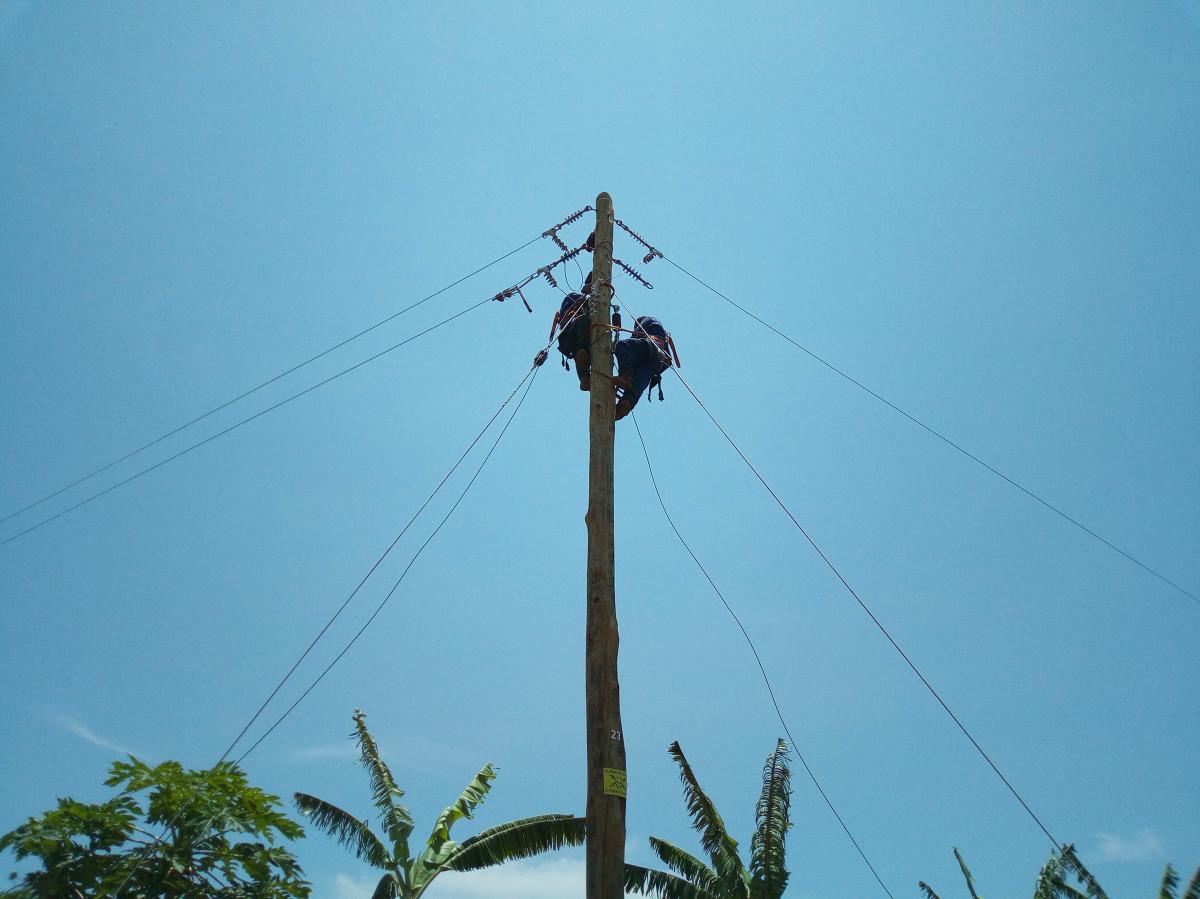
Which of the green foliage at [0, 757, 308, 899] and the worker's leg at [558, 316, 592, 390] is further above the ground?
the worker's leg at [558, 316, 592, 390]

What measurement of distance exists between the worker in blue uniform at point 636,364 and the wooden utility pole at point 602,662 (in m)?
0.24

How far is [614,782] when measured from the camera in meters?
5.30

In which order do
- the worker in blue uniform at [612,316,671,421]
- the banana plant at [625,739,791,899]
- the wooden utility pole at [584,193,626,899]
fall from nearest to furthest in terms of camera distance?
1. the wooden utility pole at [584,193,626,899]
2. the worker in blue uniform at [612,316,671,421]
3. the banana plant at [625,739,791,899]

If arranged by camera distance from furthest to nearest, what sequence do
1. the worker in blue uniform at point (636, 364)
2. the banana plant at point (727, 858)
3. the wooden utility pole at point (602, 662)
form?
the banana plant at point (727, 858), the worker in blue uniform at point (636, 364), the wooden utility pole at point (602, 662)

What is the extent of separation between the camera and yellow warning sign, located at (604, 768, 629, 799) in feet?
17.3

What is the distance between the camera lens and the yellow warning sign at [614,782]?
5262 millimetres

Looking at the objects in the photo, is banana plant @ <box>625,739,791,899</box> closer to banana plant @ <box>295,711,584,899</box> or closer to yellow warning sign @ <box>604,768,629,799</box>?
banana plant @ <box>295,711,584,899</box>

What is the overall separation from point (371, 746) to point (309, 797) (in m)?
1.17

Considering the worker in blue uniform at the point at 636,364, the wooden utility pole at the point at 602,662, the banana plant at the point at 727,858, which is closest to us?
the wooden utility pole at the point at 602,662

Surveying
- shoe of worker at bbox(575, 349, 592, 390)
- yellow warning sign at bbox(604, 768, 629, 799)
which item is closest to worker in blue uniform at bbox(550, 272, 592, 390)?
shoe of worker at bbox(575, 349, 592, 390)

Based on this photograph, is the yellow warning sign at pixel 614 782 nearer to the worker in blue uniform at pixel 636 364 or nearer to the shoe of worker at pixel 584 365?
the worker in blue uniform at pixel 636 364

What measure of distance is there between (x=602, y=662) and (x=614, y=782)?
72cm

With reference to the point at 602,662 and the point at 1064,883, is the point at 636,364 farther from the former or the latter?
the point at 1064,883

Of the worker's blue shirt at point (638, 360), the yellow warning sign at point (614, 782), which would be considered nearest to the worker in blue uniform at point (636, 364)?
the worker's blue shirt at point (638, 360)
